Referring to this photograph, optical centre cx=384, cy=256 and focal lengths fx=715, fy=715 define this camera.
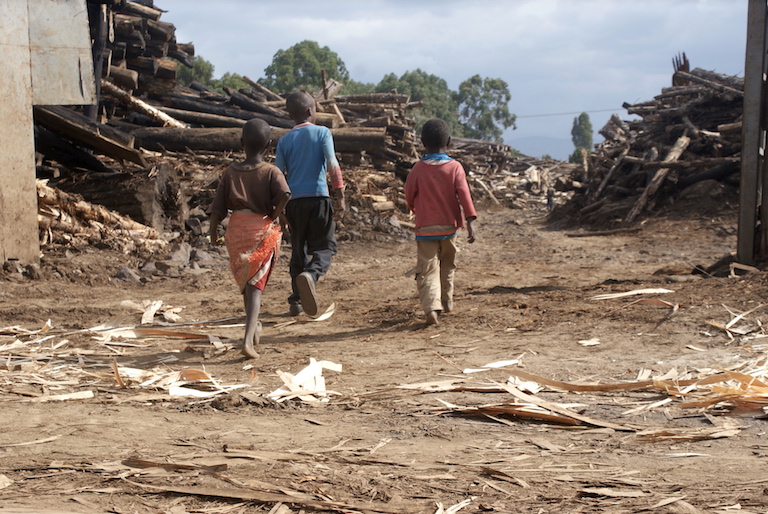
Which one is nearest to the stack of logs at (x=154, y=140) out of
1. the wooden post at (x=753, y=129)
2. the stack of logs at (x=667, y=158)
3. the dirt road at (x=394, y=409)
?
the dirt road at (x=394, y=409)

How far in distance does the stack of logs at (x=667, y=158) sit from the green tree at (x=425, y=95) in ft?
155

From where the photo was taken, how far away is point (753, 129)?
822cm

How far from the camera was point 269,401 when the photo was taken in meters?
4.11

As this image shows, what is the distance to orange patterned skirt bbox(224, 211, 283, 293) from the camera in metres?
5.42

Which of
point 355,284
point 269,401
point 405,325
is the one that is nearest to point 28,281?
point 355,284

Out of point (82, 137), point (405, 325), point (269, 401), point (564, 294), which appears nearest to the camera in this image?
point (269, 401)

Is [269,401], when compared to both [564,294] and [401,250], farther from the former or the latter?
[401,250]

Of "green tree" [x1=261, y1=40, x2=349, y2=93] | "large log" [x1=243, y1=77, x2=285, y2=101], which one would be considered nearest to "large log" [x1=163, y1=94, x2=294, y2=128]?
"large log" [x1=243, y1=77, x2=285, y2=101]

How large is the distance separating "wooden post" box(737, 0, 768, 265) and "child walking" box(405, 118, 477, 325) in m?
3.81

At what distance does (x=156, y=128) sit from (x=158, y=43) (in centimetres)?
487

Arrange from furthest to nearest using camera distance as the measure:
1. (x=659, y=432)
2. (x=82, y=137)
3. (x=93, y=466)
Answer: (x=82, y=137) < (x=659, y=432) < (x=93, y=466)

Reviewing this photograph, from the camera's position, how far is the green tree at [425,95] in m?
71.9

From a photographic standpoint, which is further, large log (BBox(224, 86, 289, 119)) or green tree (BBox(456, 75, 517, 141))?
green tree (BBox(456, 75, 517, 141))

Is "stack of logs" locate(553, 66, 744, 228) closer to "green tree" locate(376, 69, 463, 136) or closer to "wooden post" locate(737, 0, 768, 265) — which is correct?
"wooden post" locate(737, 0, 768, 265)
